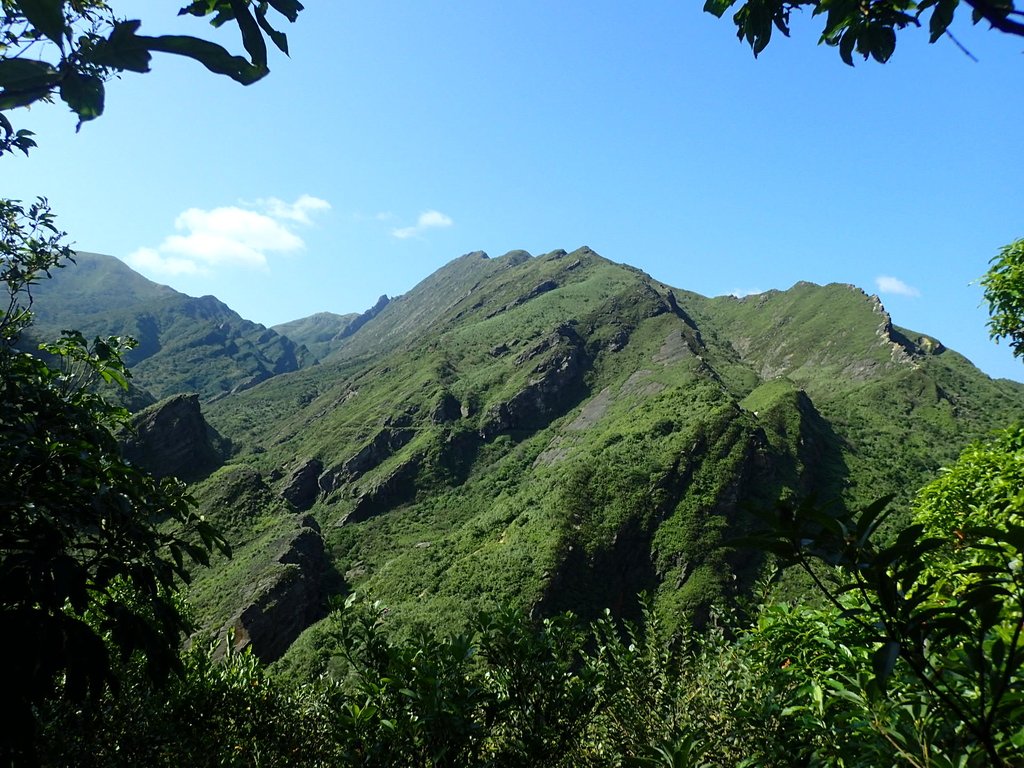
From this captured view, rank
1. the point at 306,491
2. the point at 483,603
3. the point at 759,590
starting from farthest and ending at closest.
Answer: the point at 306,491 < the point at 483,603 < the point at 759,590

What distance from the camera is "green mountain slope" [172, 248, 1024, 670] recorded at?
228 ft

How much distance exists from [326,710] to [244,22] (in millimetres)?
5149

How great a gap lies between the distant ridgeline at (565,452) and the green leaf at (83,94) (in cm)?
3674

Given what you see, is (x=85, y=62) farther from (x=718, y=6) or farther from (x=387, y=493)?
(x=387, y=493)

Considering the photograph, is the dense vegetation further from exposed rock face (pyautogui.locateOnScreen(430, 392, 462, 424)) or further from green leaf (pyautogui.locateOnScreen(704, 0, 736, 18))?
exposed rock face (pyautogui.locateOnScreen(430, 392, 462, 424))

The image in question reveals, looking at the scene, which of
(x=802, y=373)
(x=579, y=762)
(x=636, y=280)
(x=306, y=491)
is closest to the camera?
(x=579, y=762)

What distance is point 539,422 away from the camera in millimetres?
116500

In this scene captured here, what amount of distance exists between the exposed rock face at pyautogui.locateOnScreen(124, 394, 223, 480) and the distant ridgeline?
27.3 inches

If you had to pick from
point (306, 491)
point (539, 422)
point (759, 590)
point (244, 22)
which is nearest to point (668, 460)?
point (539, 422)

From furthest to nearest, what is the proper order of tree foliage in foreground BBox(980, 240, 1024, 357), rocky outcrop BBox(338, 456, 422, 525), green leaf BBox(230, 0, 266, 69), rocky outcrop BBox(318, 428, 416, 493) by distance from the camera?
1. rocky outcrop BBox(318, 428, 416, 493)
2. rocky outcrop BBox(338, 456, 422, 525)
3. tree foliage in foreground BBox(980, 240, 1024, 357)
4. green leaf BBox(230, 0, 266, 69)

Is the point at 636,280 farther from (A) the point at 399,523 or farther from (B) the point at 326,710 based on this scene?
(B) the point at 326,710

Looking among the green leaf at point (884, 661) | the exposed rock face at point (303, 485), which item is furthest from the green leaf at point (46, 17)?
the exposed rock face at point (303, 485)

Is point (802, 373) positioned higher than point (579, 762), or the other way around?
point (802, 373)

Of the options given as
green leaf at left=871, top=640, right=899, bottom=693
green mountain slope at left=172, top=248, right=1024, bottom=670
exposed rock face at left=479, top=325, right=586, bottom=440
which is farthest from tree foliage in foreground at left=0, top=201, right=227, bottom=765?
exposed rock face at left=479, top=325, right=586, bottom=440
